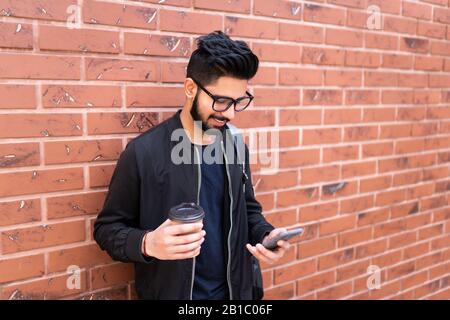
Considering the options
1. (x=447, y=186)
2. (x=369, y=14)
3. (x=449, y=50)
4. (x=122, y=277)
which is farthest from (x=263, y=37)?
(x=447, y=186)

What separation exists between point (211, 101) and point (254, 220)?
636mm

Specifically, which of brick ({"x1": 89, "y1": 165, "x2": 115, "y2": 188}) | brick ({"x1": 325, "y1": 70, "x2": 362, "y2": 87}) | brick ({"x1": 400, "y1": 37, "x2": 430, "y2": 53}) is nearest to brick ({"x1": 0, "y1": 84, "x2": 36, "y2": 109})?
brick ({"x1": 89, "y1": 165, "x2": 115, "y2": 188})

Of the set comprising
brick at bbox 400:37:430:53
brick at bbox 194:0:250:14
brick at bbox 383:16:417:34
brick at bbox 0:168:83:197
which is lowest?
brick at bbox 0:168:83:197

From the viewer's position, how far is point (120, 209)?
1842 mm

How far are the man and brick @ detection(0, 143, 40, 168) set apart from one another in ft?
1.10

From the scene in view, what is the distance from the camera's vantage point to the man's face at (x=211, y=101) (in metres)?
1.88

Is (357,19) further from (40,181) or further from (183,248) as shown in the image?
(40,181)

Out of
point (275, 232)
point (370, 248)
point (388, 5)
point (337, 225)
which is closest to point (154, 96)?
point (275, 232)

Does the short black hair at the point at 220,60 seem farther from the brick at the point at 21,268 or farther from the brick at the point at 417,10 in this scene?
the brick at the point at 417,10

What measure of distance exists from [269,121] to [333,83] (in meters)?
0.54

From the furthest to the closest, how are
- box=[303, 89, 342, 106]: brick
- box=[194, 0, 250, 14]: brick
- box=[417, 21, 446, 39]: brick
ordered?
box=[417, 21, 446, 39]: brick
box=[303, 89, 342, 106]: brick
box=[194, 0, 250, 14]: brick

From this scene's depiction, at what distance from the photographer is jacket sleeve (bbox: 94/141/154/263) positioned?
1.79 metres

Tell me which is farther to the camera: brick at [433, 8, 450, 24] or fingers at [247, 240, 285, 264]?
brick at [433, 8, 450, 24]

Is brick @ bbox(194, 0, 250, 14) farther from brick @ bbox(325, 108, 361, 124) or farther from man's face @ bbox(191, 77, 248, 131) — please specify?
brick @ bbox(325, 108, 361, 124)
